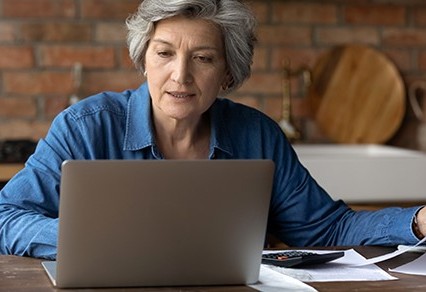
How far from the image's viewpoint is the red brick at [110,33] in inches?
136

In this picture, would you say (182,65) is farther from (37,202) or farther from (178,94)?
(37,202)

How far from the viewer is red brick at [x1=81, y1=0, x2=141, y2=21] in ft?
11.3

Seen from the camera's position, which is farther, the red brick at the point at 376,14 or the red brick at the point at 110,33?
the red brick at the point at 376,14

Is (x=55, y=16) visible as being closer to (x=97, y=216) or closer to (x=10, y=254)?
(x=10, y=254)

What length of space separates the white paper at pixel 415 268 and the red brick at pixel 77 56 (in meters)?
1.97

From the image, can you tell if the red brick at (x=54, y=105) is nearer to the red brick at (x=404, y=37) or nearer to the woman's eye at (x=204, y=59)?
the red brick at (x=404, y=37)

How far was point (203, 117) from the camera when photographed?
7.34ft

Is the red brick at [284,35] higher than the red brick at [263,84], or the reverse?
the red brick at [284,35]

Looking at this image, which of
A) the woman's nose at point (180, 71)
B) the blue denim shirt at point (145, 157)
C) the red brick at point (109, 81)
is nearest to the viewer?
the blue denim shirt at point (145, 157)

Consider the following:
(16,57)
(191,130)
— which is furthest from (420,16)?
(191,130)

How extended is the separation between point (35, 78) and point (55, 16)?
23 centimetres

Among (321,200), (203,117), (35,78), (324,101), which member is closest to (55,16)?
(35,78)

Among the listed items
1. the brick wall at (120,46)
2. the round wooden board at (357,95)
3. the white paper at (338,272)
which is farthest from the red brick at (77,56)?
the white paper at (338,272)

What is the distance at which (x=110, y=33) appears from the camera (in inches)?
136
